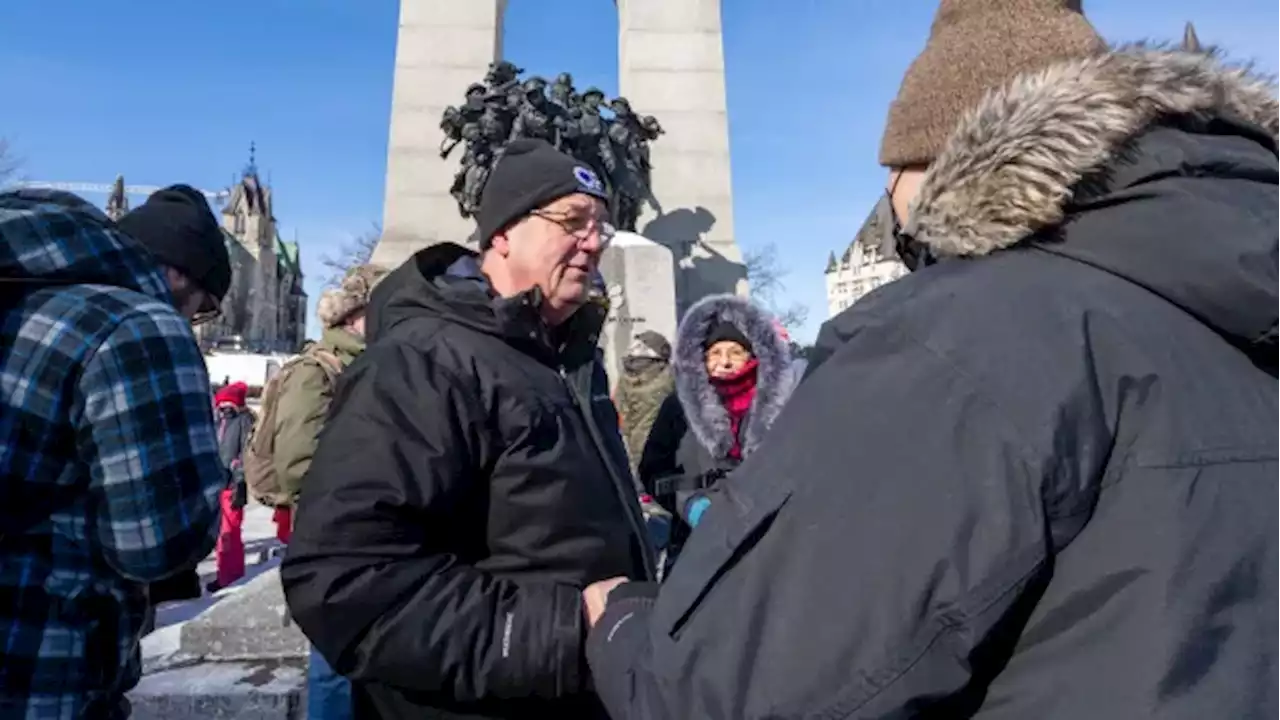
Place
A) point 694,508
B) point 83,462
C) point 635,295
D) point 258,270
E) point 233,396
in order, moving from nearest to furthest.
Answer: point 83,462 < point 694,508 < point 233,396 < point 635,295 < point 258,270

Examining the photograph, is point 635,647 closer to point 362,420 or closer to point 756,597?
point 756,597

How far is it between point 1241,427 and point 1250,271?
0.46 ft

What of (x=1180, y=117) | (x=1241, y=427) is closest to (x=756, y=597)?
(x=1241, y=427)

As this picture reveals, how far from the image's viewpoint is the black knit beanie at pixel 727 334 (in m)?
4.06

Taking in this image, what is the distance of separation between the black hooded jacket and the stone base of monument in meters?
1.64

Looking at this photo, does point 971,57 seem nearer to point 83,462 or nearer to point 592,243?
point 592,243

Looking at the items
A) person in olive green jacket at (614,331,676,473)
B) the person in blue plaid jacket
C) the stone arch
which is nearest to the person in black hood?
the person in blue plaid jacket

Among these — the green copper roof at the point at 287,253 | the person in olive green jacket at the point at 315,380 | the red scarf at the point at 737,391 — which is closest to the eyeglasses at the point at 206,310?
the person in olive green jacket at the point at 315,380

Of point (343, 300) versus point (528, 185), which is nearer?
point (528, 185)

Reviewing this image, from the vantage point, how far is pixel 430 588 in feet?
5.08

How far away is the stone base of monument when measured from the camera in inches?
125

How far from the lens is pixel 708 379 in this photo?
13.2ft

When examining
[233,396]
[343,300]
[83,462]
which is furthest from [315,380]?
[233,396]

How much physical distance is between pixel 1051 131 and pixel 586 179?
124cm
